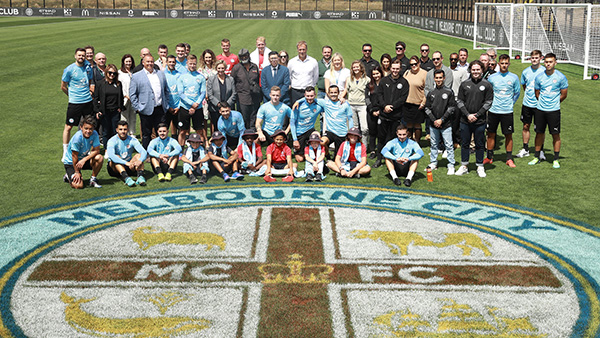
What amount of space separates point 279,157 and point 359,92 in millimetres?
2206

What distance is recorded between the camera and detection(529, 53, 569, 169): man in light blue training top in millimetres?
11336

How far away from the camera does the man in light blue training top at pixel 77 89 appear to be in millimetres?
11797

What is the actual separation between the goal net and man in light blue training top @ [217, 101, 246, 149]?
519 inches

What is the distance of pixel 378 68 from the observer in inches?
470

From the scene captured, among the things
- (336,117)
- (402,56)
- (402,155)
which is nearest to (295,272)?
(402,155)

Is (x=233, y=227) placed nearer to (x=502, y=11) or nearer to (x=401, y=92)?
(x=401, y=92)

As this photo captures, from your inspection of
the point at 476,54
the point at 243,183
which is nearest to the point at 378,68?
the point at 243,183

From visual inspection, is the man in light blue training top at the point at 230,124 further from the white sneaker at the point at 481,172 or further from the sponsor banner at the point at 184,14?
the sponsor banner at the point at 184,14

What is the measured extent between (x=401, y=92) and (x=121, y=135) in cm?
526

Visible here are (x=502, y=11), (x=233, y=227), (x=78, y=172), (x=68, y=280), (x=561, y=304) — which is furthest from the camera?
(x=502, y=11)

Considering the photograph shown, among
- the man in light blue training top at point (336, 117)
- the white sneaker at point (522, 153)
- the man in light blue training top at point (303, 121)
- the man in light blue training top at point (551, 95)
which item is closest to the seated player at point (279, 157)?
the man in light blue training top at point (303, 121)

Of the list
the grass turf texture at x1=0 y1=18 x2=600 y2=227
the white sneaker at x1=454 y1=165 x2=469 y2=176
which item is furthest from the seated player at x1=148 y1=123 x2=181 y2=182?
the white sneaker at x1=454 y1=165 x2=469 y2=176

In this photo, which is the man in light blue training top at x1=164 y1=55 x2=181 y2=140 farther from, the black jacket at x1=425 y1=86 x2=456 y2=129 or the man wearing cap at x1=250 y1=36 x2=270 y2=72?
the black jacket at x1=425 y1=86 x2=456 y2=129

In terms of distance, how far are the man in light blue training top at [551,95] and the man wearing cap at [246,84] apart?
5659 millimetres
